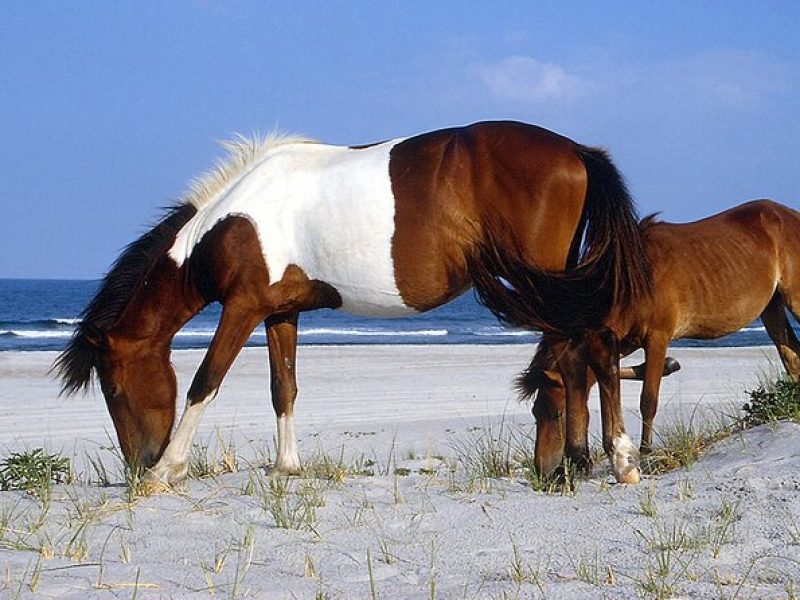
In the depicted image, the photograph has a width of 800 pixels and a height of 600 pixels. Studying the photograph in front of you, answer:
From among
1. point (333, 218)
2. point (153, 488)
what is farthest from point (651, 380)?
point (153, 488)

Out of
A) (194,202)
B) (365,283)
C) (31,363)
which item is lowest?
(31,363)

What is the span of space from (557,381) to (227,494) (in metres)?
1.89

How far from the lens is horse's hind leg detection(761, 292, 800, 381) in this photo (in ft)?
24.4

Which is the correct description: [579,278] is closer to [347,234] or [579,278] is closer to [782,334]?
[347,234]

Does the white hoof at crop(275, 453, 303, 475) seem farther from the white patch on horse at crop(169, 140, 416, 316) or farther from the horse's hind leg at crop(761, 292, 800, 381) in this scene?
the horse's hind leg at crop(761, 292, 800, 381)

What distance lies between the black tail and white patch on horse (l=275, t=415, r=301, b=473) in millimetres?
1603

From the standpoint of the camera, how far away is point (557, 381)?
5.57 metres

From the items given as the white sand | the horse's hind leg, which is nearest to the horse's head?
the white sand

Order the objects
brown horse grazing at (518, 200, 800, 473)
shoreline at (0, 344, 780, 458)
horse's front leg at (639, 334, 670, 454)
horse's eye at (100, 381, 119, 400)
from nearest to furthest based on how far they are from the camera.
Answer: horse's eye at (100, 381, 119, 400)
horse's front leg at (639, 334, 670, 454)
brown horse grazing at (518, 200, 800, 473)
shoreline at (0, 344, 780, 458)

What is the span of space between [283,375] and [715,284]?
3.18 metres

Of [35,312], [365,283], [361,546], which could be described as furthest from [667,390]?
[35,312]

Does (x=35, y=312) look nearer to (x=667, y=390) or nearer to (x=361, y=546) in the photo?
(x=667, y=390)

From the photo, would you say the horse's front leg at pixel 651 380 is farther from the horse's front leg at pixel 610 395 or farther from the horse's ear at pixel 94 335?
the horse's ear at pixel 94 335

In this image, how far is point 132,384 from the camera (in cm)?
606
